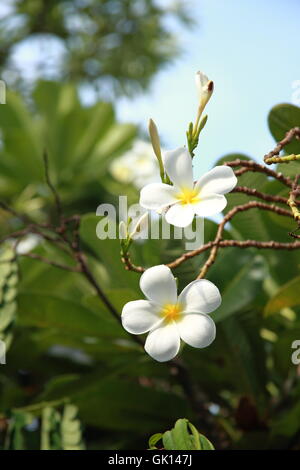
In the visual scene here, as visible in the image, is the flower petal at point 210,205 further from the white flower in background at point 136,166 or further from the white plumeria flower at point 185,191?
the white flower in background at point 136,166

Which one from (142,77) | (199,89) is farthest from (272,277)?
(142,77)

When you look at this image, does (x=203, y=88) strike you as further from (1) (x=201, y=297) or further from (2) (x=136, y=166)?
(2) (x=136, y=166)

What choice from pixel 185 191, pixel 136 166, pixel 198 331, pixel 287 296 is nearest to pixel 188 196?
pixel 185 191

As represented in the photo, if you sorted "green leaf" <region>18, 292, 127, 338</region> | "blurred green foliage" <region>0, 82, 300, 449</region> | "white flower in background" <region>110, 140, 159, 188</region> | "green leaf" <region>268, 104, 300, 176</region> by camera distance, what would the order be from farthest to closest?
"white flower in background" <region>110, 140, 159, 188</region>
"green leaf" <region>18, 292, 127, 338</region>
"blurred green foliage" <region>0, 82, 300, 449</region>
"green leaf" <region>268, 104, 300, 176</region>

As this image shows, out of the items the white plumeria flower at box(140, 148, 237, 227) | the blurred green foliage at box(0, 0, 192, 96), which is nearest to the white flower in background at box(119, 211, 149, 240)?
the white plumeria flower at box(140, 148, 237, 227)

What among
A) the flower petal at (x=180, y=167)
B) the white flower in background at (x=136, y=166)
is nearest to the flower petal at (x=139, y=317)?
the flower petal at (x=180, y=167)

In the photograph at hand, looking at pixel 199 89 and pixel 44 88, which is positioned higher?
pixel 44 88

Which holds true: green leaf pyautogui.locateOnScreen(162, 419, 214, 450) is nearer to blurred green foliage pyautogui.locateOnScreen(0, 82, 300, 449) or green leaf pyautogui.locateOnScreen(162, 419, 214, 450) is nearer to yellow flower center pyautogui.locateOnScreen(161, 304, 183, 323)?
yellow flower center pyautogui.locateOnScreen(161, 304, 183, 323)

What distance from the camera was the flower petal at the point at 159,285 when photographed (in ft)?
1.47

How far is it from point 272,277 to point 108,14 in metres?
3.80

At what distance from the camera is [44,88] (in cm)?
209

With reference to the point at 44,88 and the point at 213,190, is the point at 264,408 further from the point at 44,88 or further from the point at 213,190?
the point at 44,88

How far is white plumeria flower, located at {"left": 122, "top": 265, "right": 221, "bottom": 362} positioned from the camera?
433mm

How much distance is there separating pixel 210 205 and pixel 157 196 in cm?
4
